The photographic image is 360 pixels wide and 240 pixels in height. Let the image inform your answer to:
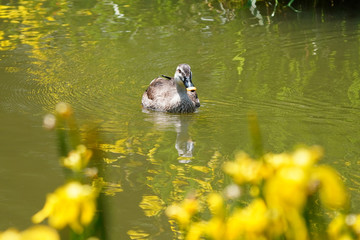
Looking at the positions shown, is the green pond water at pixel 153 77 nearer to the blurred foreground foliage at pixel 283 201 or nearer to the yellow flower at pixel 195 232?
the yellow flower at pixel 195 232

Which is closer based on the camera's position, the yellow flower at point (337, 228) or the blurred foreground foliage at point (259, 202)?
the blurred foreground foliage at point (259, 202)

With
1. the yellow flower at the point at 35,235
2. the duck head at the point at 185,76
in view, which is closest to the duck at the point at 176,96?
the duck head at the point at 185,76

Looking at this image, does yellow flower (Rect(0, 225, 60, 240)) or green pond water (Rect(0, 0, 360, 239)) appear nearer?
yellow flower (Rect(0, 225, 60, 240))

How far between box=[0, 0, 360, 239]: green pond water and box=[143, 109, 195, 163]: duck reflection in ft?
0.05

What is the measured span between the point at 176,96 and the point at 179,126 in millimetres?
795

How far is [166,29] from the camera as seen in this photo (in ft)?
40.7

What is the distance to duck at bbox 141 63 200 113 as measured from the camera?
26.9 feet

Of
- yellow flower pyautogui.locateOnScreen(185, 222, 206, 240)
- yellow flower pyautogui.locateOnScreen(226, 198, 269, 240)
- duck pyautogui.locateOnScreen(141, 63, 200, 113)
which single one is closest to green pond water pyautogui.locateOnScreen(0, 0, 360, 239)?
duck pyautogui.locateOnScreen(141, 63, 200, 113)

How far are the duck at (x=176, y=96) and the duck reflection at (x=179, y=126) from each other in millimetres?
96

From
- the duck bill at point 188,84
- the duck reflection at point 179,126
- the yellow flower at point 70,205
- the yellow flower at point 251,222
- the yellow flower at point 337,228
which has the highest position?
the yellow flower at point 70,205

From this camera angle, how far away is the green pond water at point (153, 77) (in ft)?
17.8

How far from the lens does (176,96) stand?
328 inches

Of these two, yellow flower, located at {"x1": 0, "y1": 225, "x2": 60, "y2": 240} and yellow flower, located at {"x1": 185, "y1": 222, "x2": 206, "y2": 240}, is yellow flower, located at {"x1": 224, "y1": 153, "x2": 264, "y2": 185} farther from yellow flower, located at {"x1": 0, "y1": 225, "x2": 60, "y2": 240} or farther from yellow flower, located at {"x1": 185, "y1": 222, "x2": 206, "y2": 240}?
yellow flower, located at {"x1": 0, "y1": 225, "x2": 60, "y2": 240}

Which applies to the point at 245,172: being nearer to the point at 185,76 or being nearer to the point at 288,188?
the point at 288,188
